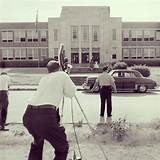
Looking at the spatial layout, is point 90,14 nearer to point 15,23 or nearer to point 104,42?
point 104,42

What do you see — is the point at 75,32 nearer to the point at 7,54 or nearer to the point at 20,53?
the point at 20,53

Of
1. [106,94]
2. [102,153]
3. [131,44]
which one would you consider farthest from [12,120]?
[131,44]

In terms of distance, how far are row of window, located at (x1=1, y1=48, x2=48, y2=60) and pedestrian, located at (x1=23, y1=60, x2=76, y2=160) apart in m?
66.2

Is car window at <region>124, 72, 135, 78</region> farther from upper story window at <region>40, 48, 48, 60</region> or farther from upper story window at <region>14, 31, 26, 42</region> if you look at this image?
upper story window at <region>14, 31, 26, 42</region>

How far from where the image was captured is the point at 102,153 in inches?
345

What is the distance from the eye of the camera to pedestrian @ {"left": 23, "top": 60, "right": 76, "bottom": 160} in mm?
6492

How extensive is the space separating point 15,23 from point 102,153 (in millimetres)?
66816

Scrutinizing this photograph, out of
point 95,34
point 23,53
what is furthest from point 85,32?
point 23,53

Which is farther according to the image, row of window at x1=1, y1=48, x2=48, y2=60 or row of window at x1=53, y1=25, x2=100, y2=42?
row of window at x1=1, y1=48, x2=48, y2=60

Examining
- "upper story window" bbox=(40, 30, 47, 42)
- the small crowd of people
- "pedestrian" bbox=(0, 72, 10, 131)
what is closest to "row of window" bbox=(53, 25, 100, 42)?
"upper story window" bbox=(40, 30, 47, 42)

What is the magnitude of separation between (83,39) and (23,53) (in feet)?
33.2

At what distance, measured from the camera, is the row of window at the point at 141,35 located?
7325 centimetres

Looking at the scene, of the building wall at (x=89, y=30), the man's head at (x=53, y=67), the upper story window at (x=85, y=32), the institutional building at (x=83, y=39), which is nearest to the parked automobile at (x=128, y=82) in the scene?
the man's head at (x=53, y=67)

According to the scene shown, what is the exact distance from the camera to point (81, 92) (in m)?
26.7
